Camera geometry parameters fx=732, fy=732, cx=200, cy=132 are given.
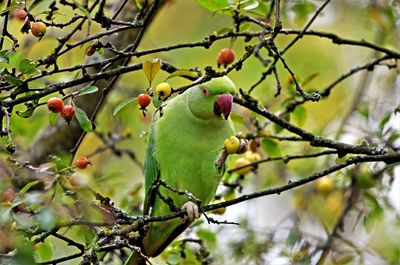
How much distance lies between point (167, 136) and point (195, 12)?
131 inches

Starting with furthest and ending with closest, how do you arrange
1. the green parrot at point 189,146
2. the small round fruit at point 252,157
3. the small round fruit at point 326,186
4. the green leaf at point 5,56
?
the small round fruit at point 326,186, the small round fruit at point 252,157, the green parrot at point 189,146, the green leaf at point 5,56

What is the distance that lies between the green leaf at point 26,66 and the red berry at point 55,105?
10cm

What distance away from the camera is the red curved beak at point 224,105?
2.48 m

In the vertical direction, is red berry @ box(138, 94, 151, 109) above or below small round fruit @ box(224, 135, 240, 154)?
above

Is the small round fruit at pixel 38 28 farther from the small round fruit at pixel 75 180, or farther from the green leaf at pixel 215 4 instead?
the green leaf at pixel 215 4

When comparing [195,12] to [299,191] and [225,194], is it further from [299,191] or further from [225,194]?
[225,194]

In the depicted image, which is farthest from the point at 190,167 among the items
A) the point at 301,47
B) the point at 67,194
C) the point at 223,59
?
the point at 301,47

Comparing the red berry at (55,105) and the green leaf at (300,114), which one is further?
the green leaf at (300,114)

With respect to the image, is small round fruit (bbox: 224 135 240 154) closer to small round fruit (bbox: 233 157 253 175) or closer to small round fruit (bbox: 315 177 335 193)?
small round fruit (bbox: 233 157 253 175)

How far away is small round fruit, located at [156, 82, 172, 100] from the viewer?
76.4 inches

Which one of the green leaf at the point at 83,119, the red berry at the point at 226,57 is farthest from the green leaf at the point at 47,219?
the red berry at the point at 226,57

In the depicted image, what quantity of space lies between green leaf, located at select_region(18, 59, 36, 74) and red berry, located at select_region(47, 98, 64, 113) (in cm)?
10

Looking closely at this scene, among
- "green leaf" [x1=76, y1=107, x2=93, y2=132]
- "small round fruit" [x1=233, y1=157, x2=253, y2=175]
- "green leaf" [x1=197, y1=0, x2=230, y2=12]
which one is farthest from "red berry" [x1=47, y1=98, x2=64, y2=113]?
"small round fruit" [x1=233, y1=157, x2=253, y2=175]

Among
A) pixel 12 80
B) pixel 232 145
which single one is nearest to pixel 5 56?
pixel 12 80
